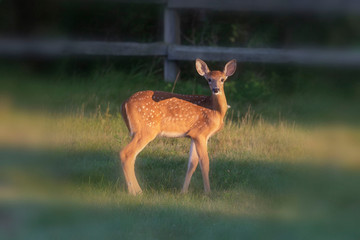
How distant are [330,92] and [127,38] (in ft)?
21.1

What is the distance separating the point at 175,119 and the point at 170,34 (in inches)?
163

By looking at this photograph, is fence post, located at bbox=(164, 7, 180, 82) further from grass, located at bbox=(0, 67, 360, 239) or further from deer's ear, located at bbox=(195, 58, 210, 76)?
deer's ear, located at bbox=(195, 58, 210, 76)

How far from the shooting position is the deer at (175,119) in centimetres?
505

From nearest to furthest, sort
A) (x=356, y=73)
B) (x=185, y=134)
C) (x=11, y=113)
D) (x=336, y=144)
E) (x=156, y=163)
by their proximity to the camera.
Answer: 1. (x=11, y=113)
2. (x=336, y=144)
3. (x=356, y=73)
4. (x=185, y=134)
5. (x=156, y=163)

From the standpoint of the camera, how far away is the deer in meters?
5.05

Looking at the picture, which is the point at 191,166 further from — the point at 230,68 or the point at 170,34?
the point at 170,34

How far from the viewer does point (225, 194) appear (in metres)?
5.07

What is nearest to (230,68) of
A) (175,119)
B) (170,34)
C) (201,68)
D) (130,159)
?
(201,68)

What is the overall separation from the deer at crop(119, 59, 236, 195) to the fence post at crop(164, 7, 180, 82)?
3.74 metres

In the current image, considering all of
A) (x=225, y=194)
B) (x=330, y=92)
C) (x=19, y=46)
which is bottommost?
(x=225, y=194)

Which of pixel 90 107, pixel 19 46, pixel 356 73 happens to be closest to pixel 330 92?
pixel 356 73

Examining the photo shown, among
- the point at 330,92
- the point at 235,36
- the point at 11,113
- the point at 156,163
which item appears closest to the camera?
the point at 11,113

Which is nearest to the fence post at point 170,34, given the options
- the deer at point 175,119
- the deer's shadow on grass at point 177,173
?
the deer's shadow on grass at point 177,173

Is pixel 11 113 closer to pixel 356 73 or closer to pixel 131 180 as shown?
pixel 131 180
